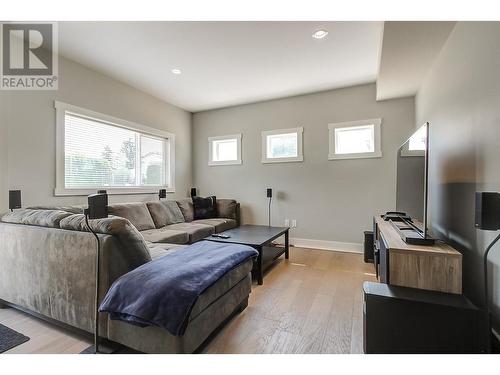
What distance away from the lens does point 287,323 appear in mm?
1840

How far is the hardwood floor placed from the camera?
1.56 meters

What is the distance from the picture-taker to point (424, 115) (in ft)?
9.57

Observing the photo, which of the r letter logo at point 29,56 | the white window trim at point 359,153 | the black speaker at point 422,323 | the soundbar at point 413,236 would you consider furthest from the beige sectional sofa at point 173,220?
the soundbar at point 413,236

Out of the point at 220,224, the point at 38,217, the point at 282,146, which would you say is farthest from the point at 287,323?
the point at 282,146

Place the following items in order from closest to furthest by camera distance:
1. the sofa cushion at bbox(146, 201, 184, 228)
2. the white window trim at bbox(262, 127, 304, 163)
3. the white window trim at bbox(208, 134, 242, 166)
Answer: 1. the sofa cushion at bbox(146, 201, 184, 228)
2. the white window trim at bbox(262, 127, 304, 163)
3. the white window trim at bbox(208, 134, 242, 166)

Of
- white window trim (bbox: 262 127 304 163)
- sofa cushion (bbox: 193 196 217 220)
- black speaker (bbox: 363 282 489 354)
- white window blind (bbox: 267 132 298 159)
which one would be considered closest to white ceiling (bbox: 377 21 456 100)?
white window trim (bbox: 262 127 304 163)

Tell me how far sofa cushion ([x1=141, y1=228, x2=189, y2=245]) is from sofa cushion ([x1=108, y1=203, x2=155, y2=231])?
0.15 metres

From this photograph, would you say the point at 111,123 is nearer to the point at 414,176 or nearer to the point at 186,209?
the point at 186,209

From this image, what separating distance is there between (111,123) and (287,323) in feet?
11.5

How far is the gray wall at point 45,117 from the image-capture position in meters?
2.53

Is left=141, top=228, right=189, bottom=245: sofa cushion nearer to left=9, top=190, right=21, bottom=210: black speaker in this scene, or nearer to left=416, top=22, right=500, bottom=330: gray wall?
left=9, top=190, right=21, bottom=210: black speaker
